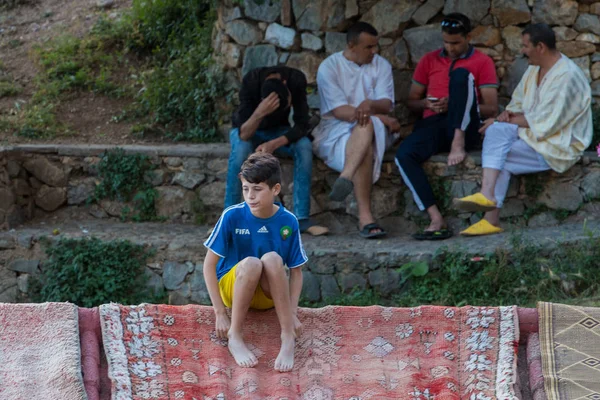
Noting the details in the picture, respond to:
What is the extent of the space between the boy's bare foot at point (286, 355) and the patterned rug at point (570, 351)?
1110mm

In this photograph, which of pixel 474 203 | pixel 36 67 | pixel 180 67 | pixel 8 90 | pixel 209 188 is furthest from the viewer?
pixel 36 67

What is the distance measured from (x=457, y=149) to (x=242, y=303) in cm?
298

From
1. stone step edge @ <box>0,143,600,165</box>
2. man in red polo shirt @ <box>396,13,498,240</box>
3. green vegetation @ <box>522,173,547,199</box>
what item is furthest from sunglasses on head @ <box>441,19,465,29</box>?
stone step edge @ <box>0,143,600,165</box>

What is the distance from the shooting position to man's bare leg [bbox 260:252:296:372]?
447cm

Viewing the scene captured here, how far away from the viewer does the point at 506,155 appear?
22.5 feet

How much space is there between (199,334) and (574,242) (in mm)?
2925

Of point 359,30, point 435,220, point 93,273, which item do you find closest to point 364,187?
point 435,220

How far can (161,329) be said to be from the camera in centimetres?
460

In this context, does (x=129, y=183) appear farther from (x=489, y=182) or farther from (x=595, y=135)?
(x=595, y=135)

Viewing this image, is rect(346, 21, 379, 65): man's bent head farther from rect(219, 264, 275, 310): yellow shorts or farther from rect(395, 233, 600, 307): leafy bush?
rect(219, 264, 275, 310): yellow shorts

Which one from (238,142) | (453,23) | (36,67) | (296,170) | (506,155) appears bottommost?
(296,170)

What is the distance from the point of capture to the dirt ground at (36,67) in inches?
322

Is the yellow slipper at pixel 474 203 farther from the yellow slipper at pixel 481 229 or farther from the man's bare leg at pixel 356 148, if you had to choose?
the man's bare leg at pixel 356 148

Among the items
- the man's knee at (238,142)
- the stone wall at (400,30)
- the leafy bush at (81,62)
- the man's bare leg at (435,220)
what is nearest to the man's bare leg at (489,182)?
the man's bare leg at (435,220)
